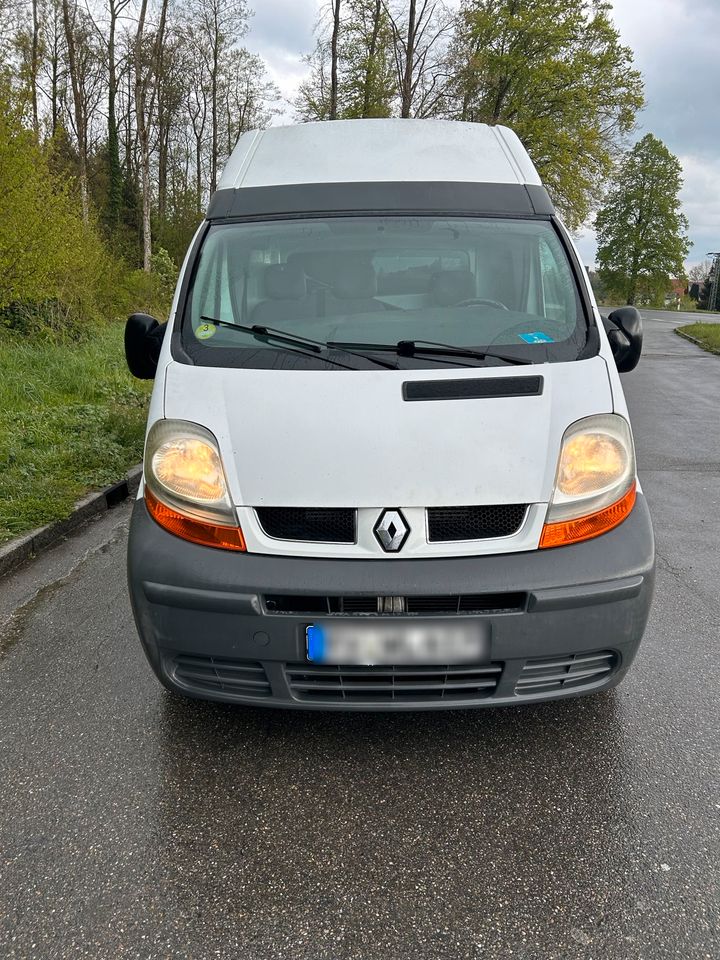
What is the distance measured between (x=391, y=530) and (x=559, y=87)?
31.9 m

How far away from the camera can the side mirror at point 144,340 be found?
3.46 m

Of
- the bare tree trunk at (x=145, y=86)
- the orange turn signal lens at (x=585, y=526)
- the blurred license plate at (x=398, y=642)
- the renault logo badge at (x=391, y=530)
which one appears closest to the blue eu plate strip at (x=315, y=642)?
the blurred license plate at (x=398, y=642)

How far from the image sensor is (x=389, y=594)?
2.34 meters

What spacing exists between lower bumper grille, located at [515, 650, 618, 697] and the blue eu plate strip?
2.09ft

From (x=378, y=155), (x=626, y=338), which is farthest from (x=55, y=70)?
(x=626, y=338)

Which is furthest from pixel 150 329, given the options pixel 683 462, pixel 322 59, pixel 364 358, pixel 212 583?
pixel 322 59

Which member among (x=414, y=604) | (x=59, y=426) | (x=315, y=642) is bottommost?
Answer: (x=59, y=426)

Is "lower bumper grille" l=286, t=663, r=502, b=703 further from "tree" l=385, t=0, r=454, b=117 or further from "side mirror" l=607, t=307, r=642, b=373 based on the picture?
"tree" l=385, t=0, r=454, b=117

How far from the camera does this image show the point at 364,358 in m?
2.81

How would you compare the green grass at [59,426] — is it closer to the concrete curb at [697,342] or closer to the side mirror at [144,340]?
the side mirror at [144,340]

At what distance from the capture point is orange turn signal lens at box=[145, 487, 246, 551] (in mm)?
2480

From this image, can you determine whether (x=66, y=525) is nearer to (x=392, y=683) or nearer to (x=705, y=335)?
(x=392, y=683)

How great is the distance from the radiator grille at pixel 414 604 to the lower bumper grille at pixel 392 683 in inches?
7.3

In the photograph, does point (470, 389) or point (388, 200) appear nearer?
point (470, 389)
